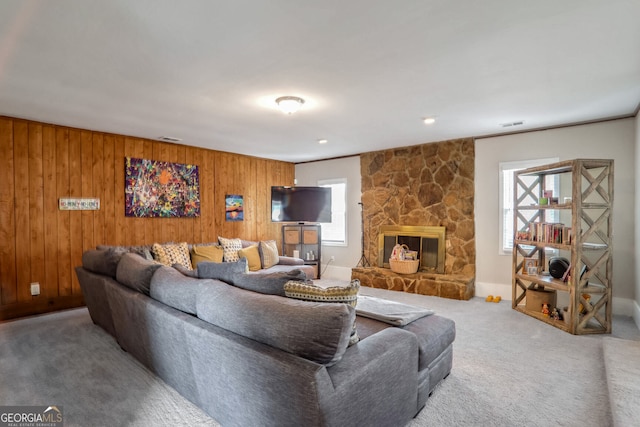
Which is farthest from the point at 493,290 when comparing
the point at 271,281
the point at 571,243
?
the point at 271,281

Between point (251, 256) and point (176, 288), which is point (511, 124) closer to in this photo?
point (251, 256)

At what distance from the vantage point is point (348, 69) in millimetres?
2811

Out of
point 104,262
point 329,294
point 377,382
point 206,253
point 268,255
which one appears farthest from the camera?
point 268,255

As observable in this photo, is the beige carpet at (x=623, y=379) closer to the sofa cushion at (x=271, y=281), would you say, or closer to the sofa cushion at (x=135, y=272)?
the sofa cushion at (x=271, y=281)

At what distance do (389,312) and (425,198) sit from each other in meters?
3.62

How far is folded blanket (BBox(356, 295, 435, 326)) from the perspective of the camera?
2.49 metres

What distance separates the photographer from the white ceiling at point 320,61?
202cm

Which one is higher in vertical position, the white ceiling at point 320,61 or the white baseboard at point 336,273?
the white ceiling at point 320,61

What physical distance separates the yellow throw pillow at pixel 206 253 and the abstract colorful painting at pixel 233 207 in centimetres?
110

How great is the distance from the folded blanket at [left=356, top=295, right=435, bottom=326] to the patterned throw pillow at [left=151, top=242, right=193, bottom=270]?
10.0 ft

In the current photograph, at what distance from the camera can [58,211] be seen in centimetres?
452

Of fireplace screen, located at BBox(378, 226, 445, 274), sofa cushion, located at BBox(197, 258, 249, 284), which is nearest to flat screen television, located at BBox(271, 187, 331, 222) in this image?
fireplace screen, located at BBox(378, 226, 445, 274)

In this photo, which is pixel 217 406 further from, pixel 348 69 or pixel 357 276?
pixel 357 276

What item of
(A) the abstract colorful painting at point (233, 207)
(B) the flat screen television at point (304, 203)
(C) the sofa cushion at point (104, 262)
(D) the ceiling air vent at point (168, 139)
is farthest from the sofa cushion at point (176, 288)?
(B) the flat screen television at point (304, 203)
